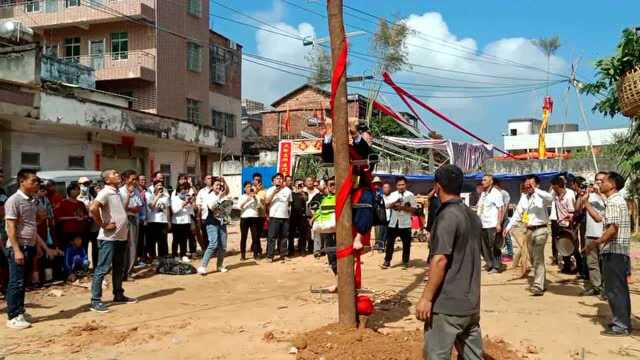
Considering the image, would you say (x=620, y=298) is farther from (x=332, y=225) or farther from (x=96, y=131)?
(x=96, y=131)

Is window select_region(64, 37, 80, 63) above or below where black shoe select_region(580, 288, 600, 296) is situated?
above

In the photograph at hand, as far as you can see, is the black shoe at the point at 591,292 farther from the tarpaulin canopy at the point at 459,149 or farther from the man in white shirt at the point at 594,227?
the tarpaulin canopy at the point at 459,149

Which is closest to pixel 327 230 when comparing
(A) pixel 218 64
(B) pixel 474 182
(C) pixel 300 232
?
(C) pixel 300 232

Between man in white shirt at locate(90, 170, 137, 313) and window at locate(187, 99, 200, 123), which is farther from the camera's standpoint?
window at locate(187, 99, 200, 123)

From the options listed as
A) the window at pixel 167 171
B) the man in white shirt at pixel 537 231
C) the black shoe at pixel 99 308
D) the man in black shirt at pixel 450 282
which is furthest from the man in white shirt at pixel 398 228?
the window at pixel 167 171

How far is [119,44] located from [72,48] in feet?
9.50

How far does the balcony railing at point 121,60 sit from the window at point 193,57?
2845 millimetres

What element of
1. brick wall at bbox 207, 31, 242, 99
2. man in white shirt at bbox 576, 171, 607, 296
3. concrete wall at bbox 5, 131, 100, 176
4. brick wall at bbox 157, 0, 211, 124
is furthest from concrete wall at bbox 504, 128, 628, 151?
man in white shirt at bbox 576, 171, 607, 296

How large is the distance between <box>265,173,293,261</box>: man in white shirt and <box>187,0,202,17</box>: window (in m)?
21.5

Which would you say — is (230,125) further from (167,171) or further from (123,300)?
(123,300)

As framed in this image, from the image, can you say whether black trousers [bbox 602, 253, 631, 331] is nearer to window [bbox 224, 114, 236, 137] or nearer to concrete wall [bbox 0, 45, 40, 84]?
concrete wall [bbox 0, 45, 40, 84]

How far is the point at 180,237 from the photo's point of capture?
11977 mm

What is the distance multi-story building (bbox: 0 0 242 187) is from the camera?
28.0 m


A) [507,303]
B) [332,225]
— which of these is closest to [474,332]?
[332,225]
